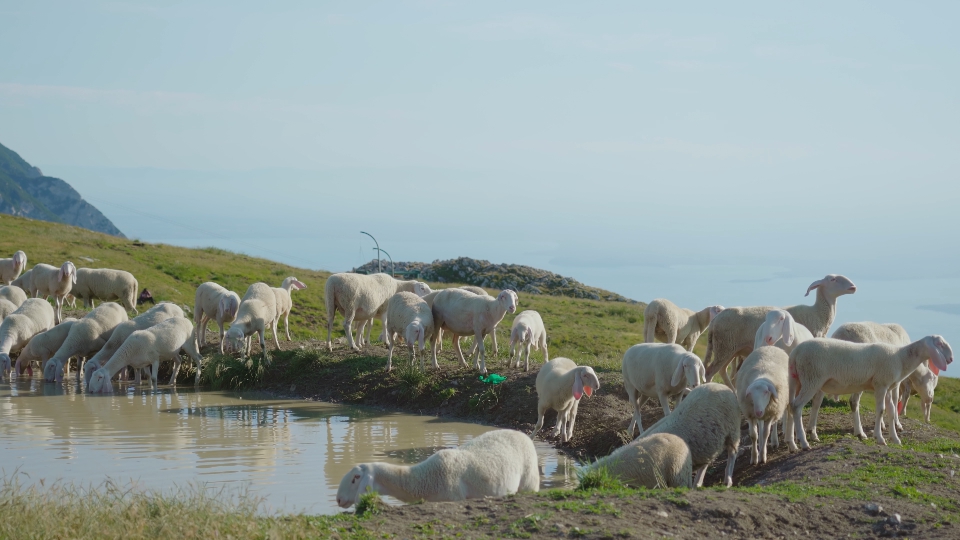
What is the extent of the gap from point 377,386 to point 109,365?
18.8ft

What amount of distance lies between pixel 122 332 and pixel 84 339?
1.02 m

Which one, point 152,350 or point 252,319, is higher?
point 252,319

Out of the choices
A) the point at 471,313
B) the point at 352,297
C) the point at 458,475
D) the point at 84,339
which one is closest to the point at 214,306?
the point at 84,339

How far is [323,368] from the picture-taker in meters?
19.1

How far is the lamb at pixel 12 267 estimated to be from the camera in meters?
29.8

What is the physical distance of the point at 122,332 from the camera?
20.3m

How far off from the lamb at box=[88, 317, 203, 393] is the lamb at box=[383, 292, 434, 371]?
451cm

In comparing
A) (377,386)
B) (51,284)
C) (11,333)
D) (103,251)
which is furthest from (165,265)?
(377,386)

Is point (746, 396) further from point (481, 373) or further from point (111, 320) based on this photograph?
Answer: point (111, 320)

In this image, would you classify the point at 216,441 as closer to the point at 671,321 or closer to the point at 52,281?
the point at 671,321

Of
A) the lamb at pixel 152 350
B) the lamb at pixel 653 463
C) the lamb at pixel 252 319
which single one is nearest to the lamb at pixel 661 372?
the lamb at pixel 653 463

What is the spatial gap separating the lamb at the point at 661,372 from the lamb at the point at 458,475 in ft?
11.3

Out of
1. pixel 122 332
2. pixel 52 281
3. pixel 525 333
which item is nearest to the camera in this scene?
pixel 525 333

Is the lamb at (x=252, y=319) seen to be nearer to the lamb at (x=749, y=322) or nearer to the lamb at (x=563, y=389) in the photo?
the lamb at (x=563, y=389)
